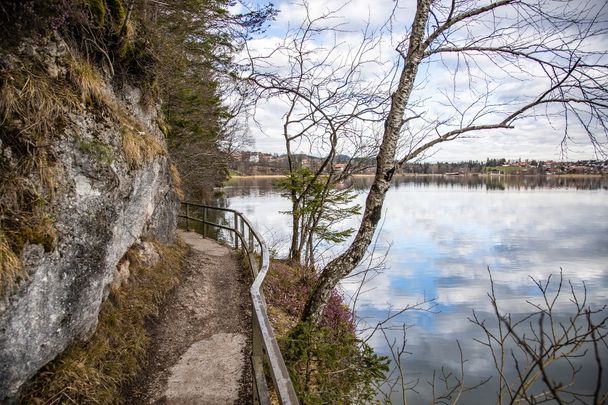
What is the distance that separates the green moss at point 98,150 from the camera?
14.7ft

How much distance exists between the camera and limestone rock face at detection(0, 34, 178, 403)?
349cm

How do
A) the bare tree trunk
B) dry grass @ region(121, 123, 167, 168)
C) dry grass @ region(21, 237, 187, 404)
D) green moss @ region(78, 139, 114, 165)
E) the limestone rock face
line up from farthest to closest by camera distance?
1. the bare tree trunk
2. dry grass @ region(121, 123, 167, 168)
3. green moss @ region(78, 139, 114, 165)
4. dry grass @ region(21, 237, 187, 404)
5. the limestone rock face

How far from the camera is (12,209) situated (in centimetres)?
365

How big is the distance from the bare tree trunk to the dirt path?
1.29 metres

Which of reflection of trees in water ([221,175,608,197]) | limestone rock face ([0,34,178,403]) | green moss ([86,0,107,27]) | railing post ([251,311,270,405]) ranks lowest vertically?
reflection of trees in water ([221,175,608,197])

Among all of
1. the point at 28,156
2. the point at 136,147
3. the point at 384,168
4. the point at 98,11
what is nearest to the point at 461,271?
the point at 384,168

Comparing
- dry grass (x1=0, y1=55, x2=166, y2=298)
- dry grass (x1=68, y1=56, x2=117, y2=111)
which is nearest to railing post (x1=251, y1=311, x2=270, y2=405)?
dry grass (x1=0, y1=55, x2=166, y2=298)

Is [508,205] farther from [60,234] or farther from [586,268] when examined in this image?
[60,234]

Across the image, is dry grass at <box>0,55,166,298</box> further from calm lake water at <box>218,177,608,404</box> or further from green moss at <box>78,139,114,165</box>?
calm lake water at <box>218,177,608,404</box>

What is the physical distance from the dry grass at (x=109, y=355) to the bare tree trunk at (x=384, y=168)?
245cm

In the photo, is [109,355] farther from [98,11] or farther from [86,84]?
[98,11]

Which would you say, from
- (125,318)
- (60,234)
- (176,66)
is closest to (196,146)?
(176,66)

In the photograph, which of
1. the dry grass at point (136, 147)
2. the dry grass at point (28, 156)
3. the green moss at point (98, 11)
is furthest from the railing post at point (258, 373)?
the green moss at point (98, 11)

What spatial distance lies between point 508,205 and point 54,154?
6248 centimetres
